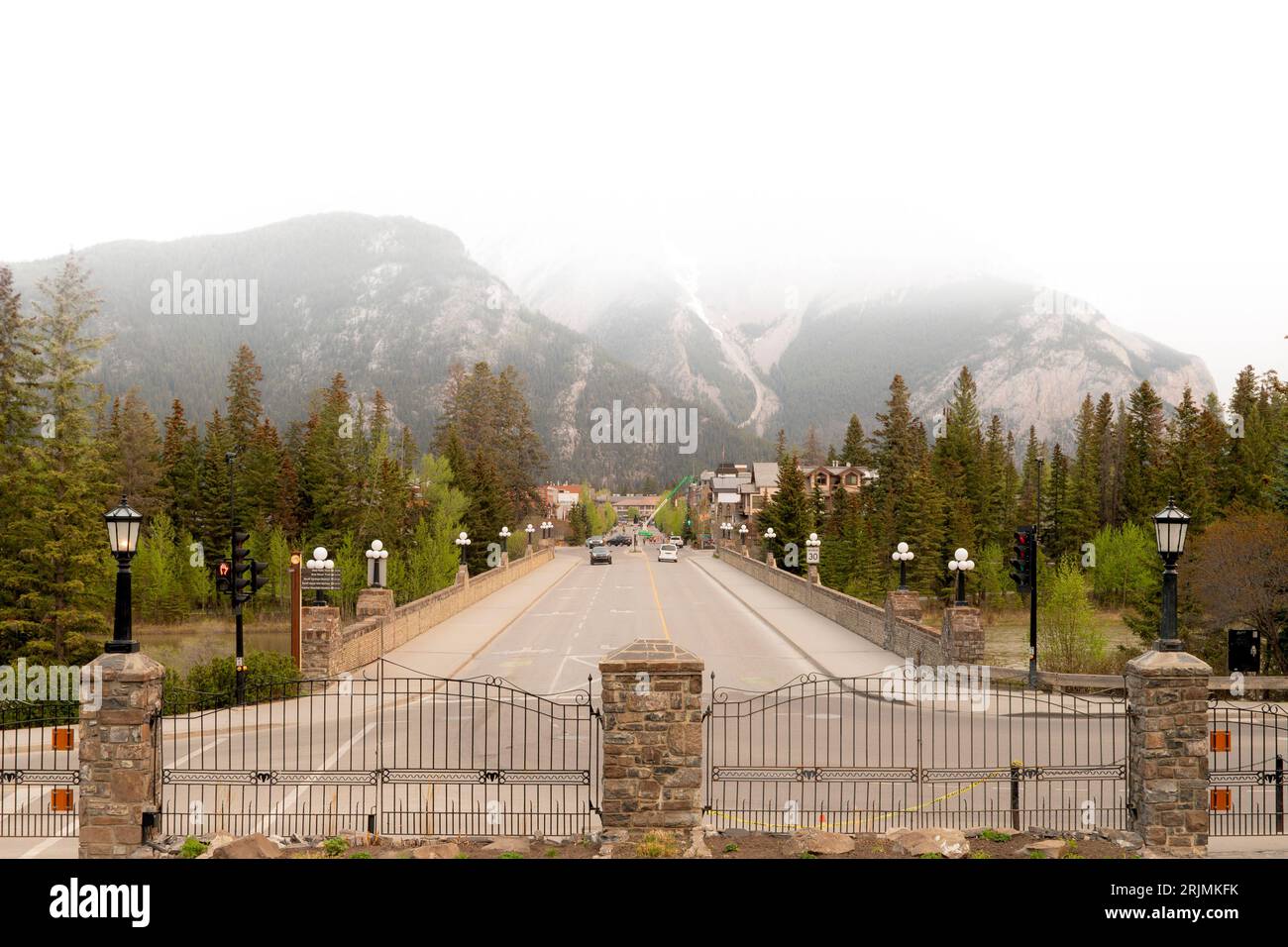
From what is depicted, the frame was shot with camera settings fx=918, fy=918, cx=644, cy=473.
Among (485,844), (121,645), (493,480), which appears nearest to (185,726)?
(121,645)

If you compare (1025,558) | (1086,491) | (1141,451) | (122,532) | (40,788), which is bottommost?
(40,788)

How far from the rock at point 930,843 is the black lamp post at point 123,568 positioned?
8.44m

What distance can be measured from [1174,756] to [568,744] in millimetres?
9209

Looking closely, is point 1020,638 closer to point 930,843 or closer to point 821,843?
point 930,843

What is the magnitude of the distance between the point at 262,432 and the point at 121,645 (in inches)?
2490

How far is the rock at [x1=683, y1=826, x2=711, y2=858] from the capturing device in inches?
360

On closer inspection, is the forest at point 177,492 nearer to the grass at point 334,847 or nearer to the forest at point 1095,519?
the forest at point 1095,519

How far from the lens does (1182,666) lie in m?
9.87

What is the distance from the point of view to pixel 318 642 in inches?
835

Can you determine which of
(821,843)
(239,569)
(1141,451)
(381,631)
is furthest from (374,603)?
(1141,451)

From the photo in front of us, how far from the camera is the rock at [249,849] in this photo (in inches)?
346

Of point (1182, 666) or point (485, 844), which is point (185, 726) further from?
point (1182, 666)

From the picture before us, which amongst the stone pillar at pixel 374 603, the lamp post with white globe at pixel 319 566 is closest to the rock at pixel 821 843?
the lamp post with white globe at pixel 319 566

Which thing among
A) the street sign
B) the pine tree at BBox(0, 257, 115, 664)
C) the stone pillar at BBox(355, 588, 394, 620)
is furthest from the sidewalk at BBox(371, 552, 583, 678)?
the pine tree at BBox(0, 257, 115, 664)
